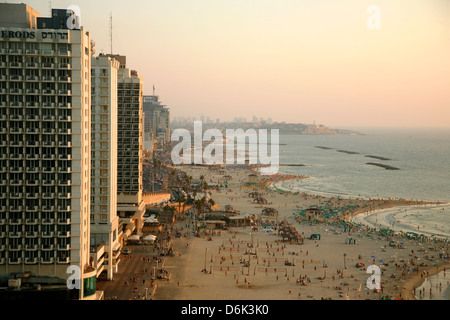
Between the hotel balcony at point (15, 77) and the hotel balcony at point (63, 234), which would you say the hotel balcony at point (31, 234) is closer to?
the hotel balcony at point (63, 234)

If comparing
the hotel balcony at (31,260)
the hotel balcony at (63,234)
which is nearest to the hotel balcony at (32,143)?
the hotel balcony at (63,234)

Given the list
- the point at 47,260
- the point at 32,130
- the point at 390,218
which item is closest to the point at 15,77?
the point at 32,130

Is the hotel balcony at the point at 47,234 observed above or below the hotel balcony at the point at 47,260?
above

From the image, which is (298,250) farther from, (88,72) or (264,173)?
(264,173)

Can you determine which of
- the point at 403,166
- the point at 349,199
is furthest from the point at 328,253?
the point at 403,166

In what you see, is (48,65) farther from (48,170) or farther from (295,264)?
(295,264)
